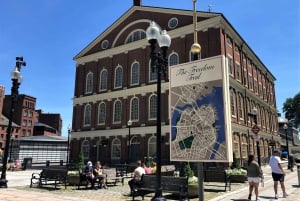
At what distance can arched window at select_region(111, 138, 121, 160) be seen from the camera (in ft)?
108

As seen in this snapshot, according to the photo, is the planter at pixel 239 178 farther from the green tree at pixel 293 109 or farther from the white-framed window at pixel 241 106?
the green tree at pixel 293 109

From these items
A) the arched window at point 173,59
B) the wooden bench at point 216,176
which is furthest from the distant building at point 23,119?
the wooden bench at point 216,176

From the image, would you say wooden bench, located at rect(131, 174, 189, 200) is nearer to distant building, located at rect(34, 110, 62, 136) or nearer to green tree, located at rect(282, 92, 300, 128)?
green tree, located at rect(282, 92, 300, 128)

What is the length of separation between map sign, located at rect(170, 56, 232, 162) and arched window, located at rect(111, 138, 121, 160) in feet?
85.2

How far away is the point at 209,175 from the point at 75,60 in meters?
30.6

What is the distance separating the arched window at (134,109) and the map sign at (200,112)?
80.7ft

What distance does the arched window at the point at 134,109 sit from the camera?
32.2 meters

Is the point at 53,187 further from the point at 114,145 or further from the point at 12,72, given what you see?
the point at 114,145

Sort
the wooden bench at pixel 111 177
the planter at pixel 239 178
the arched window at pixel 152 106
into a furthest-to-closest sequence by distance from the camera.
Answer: the arched window at pixel 152 106, the planter at pixel 239 178, the wooden bench at pixel 111 177

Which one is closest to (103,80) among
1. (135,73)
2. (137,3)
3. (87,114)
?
(87,114)

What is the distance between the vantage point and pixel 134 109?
32.6 m

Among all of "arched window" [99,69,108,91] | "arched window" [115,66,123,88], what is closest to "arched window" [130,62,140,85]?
"arched window" [115,66,123,88]

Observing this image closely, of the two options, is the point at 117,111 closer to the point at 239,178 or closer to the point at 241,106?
the point at 241,106

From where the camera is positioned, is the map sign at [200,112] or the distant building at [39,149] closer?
the map sign at [200,112]
